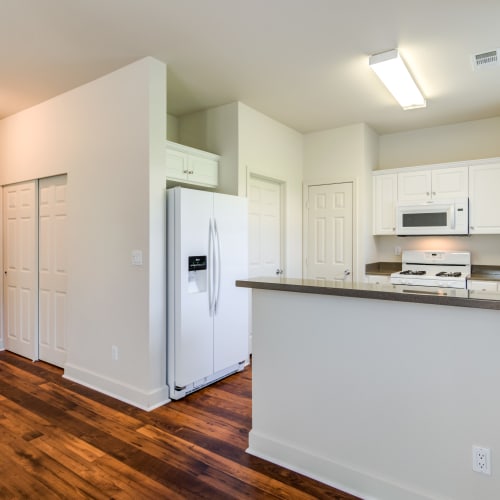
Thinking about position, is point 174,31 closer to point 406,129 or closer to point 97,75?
point 97,75

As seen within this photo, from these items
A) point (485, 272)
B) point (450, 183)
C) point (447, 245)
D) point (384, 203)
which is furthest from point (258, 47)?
point (485, 272)

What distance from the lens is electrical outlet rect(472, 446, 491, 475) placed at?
160 cm

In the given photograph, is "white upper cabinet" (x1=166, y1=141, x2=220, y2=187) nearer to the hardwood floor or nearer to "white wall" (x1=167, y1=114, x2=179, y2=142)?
"white wall" (x1=167, y1=114, x2=179, y2=142)

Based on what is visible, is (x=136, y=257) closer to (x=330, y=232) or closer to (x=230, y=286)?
(x=230, y=286)

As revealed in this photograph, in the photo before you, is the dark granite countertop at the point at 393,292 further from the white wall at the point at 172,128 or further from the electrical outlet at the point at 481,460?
the white wall at the point at 172,128

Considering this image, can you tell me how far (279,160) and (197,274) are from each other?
201 cm

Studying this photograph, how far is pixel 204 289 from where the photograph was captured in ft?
10.7

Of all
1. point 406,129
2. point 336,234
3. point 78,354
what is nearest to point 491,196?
point 406,129

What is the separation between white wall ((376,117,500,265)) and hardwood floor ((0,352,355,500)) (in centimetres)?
295

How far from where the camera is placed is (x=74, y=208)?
352 cm

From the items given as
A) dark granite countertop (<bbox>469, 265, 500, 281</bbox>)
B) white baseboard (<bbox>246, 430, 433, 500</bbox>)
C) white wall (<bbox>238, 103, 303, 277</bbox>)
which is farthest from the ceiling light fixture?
white baseboard (<bbox>246, 430, 433, 500</bbox>)

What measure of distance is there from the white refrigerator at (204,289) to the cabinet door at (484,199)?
260 cm

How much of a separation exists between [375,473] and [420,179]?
3.59 m

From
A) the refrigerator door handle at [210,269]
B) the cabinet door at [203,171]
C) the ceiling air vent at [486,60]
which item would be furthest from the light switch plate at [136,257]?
the ceiling air vent at [486,60]
